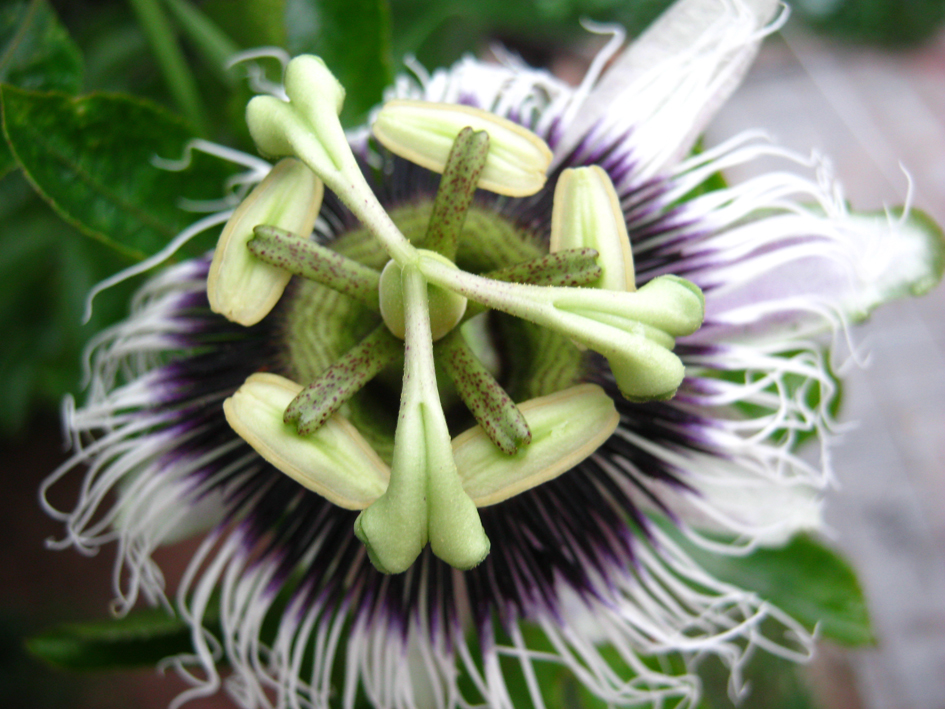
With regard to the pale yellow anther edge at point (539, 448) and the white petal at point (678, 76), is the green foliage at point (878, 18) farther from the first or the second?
the pale yellow anther edge at point (539, 448)

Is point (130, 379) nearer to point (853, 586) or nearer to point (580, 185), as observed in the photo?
point (580, 185)

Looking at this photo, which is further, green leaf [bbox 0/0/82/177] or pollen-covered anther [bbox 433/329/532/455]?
green leaf [bbox 0/0/82/177]

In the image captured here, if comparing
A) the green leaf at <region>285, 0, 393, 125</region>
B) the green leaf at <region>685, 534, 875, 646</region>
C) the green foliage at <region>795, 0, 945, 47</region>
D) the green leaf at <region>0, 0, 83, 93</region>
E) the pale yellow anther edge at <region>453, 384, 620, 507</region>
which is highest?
the green foliage at <region>795, 0, 945, 47</region>

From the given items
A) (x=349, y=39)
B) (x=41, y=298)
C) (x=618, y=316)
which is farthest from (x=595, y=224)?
(x=41, y=298)

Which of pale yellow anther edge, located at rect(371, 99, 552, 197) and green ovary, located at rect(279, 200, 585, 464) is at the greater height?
pale yellow anther edge, located at rect(371, 99, 552, 197)

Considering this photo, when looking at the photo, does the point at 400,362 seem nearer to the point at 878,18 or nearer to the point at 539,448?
the point at 539,448

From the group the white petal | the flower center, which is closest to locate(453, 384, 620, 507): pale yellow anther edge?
the flower center

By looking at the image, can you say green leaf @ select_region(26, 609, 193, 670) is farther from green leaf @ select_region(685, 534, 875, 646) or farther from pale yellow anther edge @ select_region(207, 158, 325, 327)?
green leaf @ select_region(685, 534, 875, 646)
